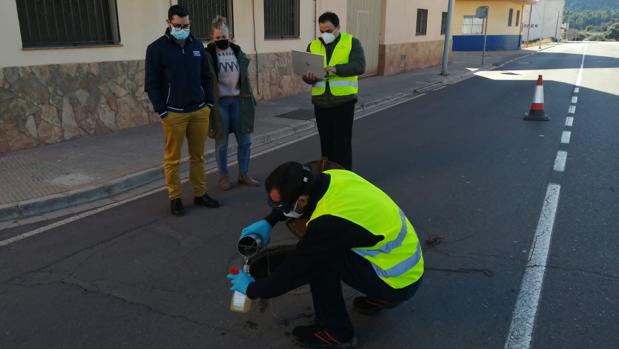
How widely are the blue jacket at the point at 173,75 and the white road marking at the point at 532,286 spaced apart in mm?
3411

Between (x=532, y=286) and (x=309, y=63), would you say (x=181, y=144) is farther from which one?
(x=532, y=286)

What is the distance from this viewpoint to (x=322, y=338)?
3.05m

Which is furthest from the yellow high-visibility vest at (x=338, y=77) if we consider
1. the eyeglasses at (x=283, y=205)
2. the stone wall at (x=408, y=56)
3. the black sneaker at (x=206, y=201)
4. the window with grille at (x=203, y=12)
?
the stone wall at (x=408, y=56)

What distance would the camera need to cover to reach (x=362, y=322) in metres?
3.33

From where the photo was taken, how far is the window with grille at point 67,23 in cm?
759

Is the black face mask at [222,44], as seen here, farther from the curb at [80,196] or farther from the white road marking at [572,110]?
the white road marking at [572,110]

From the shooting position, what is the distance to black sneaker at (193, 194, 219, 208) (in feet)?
18.0

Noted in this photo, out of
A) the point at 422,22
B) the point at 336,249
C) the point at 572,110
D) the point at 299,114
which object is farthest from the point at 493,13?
the point at 336,249

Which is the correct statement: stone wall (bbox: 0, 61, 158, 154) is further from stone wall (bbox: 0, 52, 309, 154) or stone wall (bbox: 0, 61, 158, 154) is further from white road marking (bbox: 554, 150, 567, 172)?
white road marking (bbox: 554, 150, 567, 172)

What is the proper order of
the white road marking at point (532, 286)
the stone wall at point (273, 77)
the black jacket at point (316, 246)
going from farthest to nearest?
1. the stone wall at point (273, 77)
2. the white road marking at point (532, 286)
3. the black jacket at point (316, 246)

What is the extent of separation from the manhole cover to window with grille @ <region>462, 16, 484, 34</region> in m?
32.4

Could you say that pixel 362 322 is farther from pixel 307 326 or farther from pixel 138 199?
pixel 138 199

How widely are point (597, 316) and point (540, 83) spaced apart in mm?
8109

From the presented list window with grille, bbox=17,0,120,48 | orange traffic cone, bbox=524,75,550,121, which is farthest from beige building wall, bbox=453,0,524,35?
window with grille, bbox=17,0,120,48
